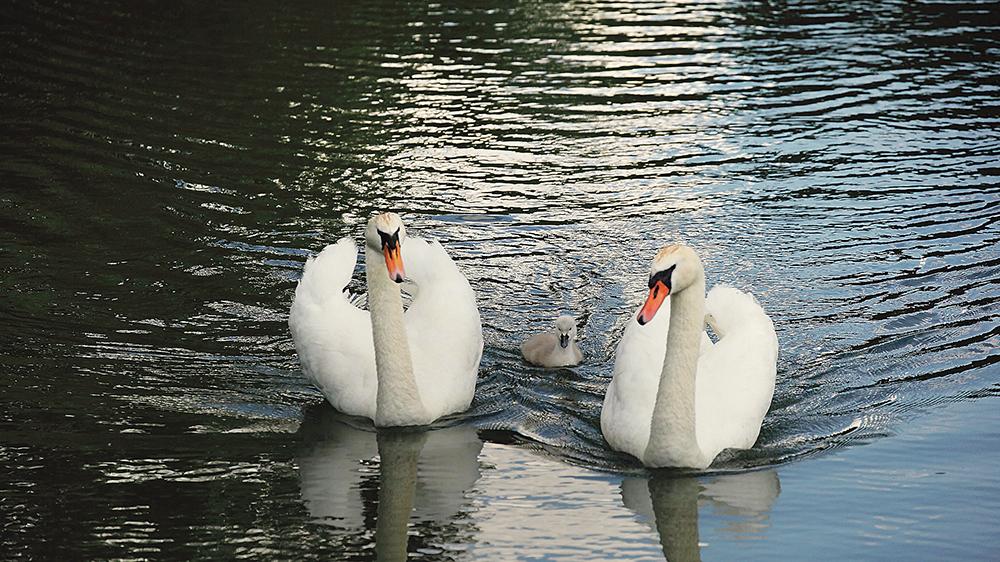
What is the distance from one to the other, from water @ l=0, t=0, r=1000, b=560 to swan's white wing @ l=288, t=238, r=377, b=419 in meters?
0.26

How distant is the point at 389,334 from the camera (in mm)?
9617

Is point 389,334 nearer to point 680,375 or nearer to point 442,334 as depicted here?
point 442,334

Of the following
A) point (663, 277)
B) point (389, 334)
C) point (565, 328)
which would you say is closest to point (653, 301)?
point (663, 277)

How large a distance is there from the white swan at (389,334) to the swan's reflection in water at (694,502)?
162 cm

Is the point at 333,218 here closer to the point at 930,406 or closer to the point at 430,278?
the point at 430,278

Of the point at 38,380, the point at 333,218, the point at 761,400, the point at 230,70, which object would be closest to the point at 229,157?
the point at 333,218

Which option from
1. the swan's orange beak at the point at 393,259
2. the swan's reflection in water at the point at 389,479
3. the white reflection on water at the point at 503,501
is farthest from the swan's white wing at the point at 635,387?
the swan's orange beak at the point at 393,259

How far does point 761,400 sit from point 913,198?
654 cm

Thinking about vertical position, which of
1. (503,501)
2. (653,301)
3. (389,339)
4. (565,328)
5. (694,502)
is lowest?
(694,502)

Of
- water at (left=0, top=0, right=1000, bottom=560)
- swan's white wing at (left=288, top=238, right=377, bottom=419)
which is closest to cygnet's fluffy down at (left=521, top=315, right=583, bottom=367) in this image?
water at (left=0, top=0, right=1000, bottom=560)

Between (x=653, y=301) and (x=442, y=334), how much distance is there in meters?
2.22

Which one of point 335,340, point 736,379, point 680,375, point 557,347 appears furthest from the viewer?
point 557,347

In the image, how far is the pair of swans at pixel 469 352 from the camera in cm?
885

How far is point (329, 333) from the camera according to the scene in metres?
10.0
